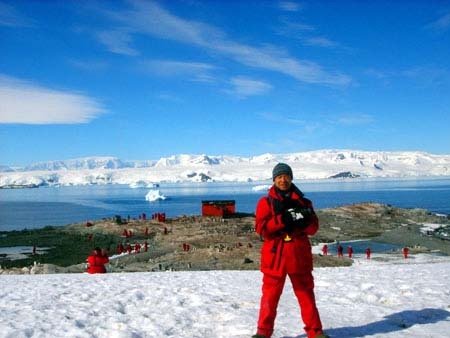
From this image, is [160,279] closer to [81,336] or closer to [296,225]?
[81,336]

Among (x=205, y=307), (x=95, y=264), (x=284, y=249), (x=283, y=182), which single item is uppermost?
(x=283, y=182)

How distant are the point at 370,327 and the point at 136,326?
3.27 m

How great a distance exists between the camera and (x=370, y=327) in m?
6.10

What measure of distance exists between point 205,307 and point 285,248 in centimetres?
252

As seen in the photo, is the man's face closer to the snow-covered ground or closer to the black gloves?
the black gloves

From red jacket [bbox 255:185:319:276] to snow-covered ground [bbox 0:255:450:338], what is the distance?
1.01 m

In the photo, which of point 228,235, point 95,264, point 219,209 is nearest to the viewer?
point 95,264

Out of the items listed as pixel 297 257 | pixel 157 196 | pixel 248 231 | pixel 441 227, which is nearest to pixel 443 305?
pixel 297 257

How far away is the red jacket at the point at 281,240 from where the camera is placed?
5320 millimetres

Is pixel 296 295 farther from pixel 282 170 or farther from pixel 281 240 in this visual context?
pixel 282 170

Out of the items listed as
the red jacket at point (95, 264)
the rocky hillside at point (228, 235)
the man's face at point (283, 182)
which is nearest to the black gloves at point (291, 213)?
the man's face at point (283, 182)

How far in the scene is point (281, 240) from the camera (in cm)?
541

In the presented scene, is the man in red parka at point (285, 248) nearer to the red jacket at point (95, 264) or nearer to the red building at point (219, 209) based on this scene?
the red jacket at point (95, 264)

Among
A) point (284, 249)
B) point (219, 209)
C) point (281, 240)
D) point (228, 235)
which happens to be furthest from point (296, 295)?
point (219, 209)
